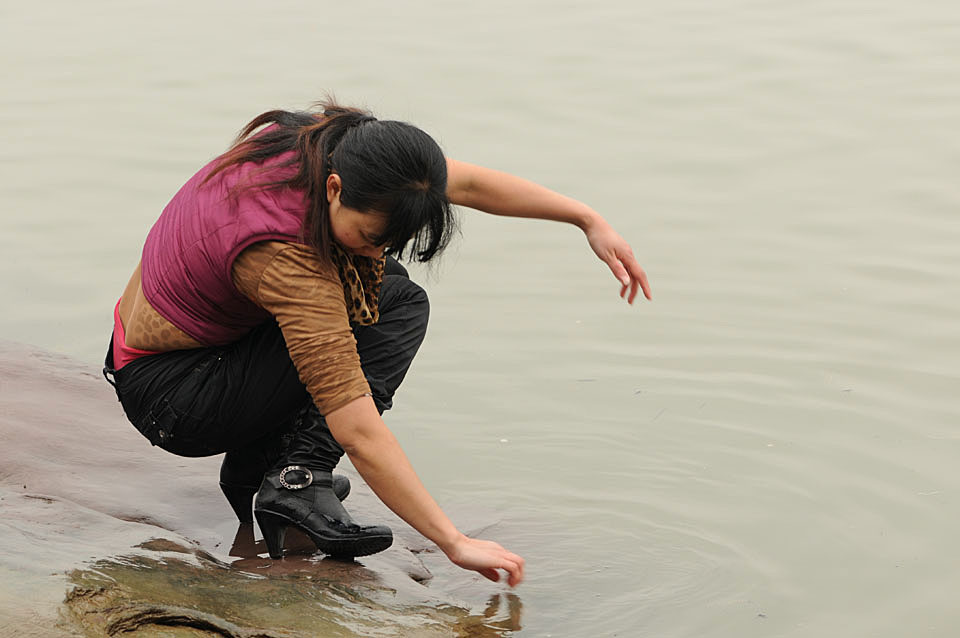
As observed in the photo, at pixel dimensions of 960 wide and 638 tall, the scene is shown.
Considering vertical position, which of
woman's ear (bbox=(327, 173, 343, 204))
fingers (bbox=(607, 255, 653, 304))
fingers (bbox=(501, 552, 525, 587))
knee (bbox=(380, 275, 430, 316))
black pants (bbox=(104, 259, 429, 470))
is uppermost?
woman's ear (bbox=(327, 173, 343, 204))

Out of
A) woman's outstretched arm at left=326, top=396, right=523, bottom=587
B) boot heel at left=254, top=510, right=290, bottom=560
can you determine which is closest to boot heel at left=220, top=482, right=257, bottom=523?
boot heel at left=254, top=510, right=290, bottom=560

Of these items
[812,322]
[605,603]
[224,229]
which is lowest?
[605,603]

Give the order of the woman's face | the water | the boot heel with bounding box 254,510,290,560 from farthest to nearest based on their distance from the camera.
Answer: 1. the water
2. the boot heel with bounding box 254,510,290,560
3. the woman's face

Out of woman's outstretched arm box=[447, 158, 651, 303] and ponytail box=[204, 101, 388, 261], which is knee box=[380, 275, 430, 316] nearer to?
woman's outstretched arm box=[447, 158, 651, 303]

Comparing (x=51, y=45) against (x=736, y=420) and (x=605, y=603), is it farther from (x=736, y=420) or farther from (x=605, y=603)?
(x=605, y=603)

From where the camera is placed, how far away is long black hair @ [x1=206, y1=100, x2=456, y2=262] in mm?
2535

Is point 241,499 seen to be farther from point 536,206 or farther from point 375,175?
point 375,175

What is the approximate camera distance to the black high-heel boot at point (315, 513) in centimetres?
306

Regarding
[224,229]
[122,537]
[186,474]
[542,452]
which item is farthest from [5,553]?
[542,452]

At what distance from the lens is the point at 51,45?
8898mm

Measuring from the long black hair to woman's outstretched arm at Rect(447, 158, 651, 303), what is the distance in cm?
46

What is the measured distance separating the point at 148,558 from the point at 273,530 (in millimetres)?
384

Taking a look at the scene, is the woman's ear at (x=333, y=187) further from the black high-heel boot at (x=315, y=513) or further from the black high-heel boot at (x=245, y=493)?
the black high-heel boot at (x=245, y=493)

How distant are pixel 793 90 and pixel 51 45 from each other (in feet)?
16.7
